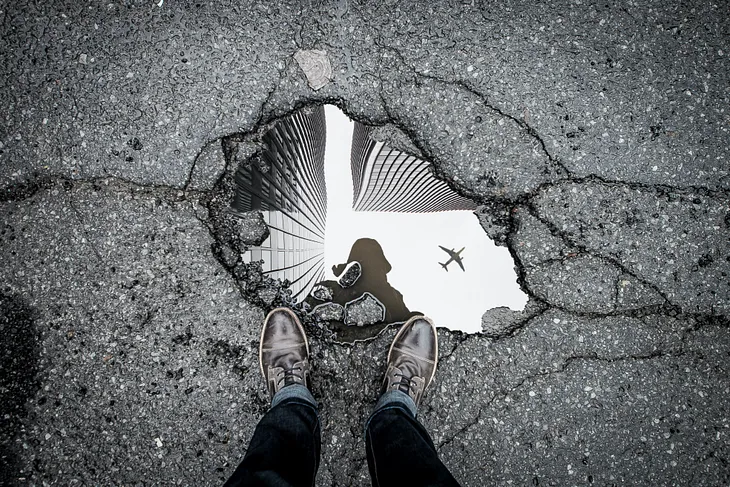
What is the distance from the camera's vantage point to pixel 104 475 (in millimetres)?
2180

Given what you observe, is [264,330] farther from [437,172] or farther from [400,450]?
[437,172]

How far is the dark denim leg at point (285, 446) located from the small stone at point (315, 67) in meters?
1.83

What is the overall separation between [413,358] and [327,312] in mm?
594

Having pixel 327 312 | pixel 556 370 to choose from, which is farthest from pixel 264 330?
pixel 556 370

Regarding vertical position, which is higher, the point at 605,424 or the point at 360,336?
the point at 360,336

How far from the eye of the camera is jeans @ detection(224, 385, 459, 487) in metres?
1.61

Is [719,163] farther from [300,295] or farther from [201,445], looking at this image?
[201,445]

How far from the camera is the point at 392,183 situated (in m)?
2.89

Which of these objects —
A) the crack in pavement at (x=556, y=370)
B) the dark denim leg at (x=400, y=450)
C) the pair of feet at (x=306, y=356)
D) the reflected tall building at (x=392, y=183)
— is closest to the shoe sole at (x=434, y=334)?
the pair of feet at (x=306, y=356)

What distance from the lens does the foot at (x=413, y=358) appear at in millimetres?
2217

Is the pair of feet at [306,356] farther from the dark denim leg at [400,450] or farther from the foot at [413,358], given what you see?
the dark denim leg at [400,450]

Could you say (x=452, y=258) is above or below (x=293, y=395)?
above

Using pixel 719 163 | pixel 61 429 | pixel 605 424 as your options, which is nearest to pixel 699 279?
pixel 719 163

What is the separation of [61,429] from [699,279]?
391cm
